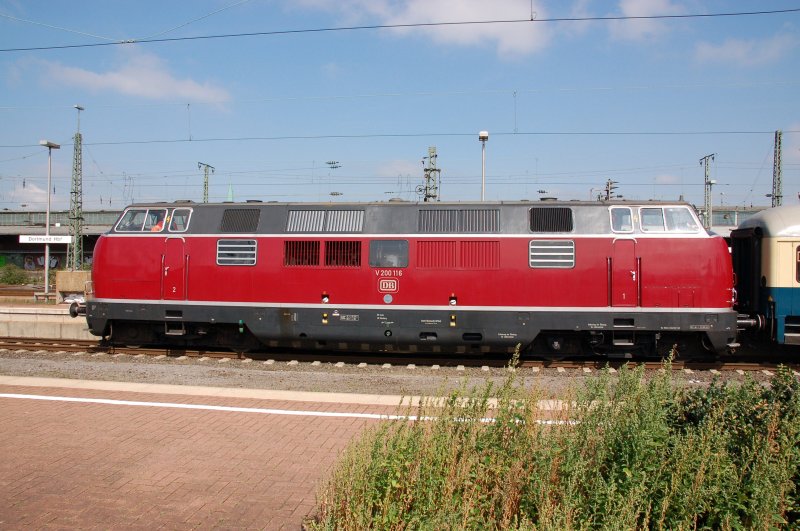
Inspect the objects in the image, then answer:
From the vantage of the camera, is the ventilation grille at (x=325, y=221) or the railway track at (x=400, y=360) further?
the ventilation grille at (x=325, y=221)

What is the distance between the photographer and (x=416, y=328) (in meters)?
12.7

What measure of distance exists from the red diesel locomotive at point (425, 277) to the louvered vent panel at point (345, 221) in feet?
0.11

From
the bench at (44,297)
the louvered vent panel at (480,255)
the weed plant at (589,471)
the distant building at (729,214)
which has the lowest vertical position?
the weed plant at (589,471)

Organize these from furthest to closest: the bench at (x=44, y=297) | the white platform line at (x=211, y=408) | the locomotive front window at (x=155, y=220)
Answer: the bench at (x=44, y=297), the locomotive front window at (x=155, y=220), the white platform line at (x=211, y=408)

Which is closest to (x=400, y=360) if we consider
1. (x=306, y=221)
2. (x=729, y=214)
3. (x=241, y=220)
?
(x=306, y=221)

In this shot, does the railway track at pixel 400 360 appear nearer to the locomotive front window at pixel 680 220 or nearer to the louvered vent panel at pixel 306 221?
the locomotive front window at pixel 680 220

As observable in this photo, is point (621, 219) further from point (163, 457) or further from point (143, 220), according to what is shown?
Answer: point (143, 220)

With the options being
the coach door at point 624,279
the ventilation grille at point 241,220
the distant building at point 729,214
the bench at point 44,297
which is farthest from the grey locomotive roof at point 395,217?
the distant building at point 729,214

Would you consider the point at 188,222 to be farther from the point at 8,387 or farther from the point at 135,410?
the point at 135,410

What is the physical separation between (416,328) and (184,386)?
16.6ft

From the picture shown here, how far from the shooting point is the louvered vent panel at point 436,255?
12695 millimetres

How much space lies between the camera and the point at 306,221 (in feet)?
44.0

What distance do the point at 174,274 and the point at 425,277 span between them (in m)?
6.10

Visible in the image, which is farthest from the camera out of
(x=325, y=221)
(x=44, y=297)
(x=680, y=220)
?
(x=44, y=297)
